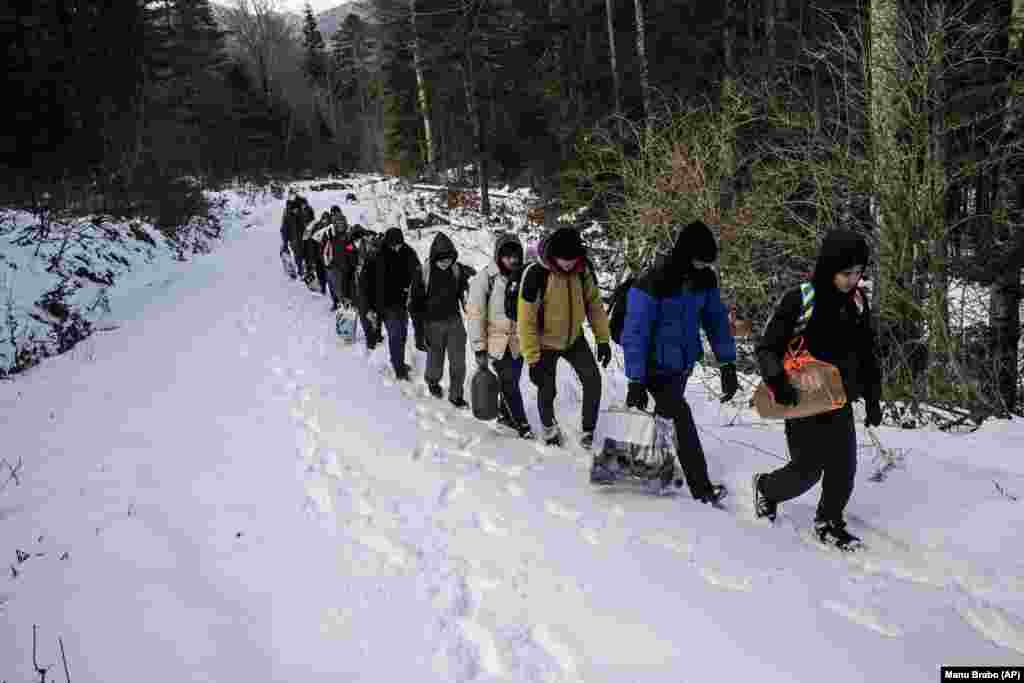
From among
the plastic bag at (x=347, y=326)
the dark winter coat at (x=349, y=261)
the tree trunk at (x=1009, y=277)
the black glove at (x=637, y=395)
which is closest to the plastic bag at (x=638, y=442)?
the black glove at (x=637, y=395)

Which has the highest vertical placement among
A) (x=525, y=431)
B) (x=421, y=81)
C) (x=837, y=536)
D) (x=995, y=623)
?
(x=421, y=81)

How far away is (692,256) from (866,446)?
2.24 m

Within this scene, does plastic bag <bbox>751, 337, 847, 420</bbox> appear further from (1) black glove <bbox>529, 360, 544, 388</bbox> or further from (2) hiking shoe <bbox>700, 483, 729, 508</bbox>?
(1) black glove <bbox>529, 360, 544, 388</bbox>

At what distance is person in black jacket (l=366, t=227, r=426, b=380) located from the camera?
702cm

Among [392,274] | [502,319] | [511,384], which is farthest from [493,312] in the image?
[392,274]

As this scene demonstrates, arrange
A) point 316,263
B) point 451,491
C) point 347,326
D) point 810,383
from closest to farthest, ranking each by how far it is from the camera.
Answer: point 810,383 → point 451,491 → point 347,326 → point 316,263

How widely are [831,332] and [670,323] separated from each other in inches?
37.3

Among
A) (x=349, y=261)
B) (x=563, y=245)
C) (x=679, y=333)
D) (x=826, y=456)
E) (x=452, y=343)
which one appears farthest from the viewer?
(x=349, y=261)

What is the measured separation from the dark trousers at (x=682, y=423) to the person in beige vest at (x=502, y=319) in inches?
58.8

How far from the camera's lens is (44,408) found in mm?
6457

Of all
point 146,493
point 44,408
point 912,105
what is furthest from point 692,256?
point 44,408

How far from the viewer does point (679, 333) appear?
3.86 meters

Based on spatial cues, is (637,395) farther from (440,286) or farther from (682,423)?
(440,286)

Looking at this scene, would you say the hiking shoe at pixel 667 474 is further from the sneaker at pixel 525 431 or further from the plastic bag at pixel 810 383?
the sneaker at pixel 525 431
